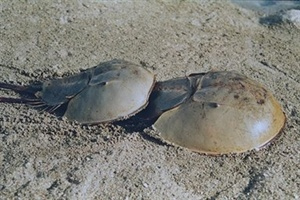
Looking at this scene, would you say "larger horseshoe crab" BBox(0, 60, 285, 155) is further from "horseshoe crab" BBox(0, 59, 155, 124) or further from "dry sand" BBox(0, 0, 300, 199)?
"dry sand" BBox(0, 0, 300, 199)

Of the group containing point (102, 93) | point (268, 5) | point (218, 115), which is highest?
point (218, 115)

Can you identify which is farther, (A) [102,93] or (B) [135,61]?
(B) [135,61]

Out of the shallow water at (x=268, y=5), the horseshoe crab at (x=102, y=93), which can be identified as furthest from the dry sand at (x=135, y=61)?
the shallow water at (x=268, y=5)

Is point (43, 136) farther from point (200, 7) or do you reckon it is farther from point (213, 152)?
point (200, 7)

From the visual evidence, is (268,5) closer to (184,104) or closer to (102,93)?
(184,104)

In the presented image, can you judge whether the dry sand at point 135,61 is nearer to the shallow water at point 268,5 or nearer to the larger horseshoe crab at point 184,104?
the larger horseshoe crab at point 184,104

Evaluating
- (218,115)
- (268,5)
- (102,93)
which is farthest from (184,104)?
(268,5)
